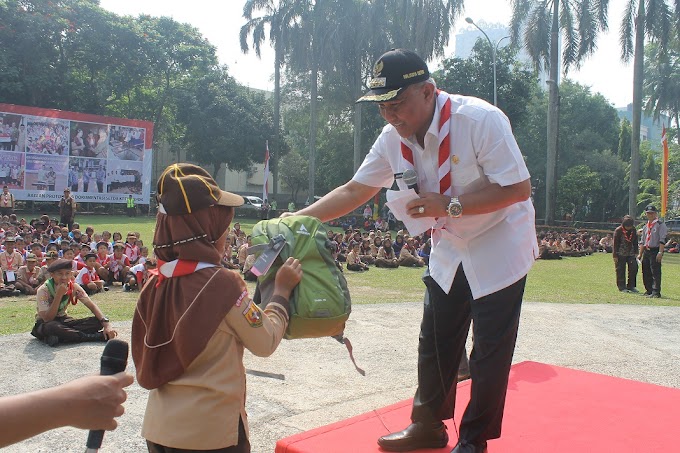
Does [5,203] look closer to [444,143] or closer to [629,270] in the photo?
[629,270]

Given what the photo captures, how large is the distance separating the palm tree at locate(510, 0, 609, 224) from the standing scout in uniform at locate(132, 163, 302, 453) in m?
32.8

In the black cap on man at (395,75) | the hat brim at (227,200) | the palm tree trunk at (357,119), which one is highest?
the palm tree trunk at (357,119)

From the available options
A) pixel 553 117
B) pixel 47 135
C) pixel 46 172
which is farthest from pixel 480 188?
pixel 553 117

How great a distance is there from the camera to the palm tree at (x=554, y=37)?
32.8m

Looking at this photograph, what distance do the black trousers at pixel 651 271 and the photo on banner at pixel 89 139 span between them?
22.9 meters

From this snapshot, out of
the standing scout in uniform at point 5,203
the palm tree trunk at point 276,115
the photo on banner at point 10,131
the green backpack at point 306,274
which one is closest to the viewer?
the green backpack at point 306,274

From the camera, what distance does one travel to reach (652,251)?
1334 cm

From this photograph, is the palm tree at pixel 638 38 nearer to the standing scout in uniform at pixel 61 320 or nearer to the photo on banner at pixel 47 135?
the photo on banner at pixel 47 135

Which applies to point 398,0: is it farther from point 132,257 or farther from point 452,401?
point 452,401

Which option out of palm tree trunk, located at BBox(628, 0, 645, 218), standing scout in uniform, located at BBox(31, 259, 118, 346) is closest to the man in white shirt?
standing scout in uniform, located at BBox(31, 259, 118, 346)

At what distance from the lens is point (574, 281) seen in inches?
619

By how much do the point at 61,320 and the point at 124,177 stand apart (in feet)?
77.3

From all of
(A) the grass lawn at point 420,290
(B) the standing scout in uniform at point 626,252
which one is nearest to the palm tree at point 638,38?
(A) the grass lawn at point 420,290

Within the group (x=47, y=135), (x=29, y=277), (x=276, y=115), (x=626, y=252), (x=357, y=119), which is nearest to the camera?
(x=29, y=277)
